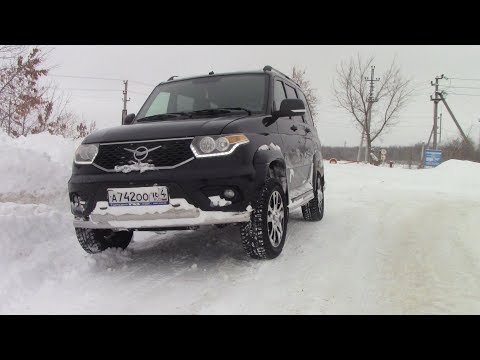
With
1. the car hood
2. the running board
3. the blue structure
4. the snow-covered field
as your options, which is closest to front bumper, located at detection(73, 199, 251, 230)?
the snow-covered field

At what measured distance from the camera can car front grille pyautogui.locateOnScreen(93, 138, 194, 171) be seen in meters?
3.52

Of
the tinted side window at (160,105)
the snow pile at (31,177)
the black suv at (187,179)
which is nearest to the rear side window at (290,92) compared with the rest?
the black suv at (187,179)

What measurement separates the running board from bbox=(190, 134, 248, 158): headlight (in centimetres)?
124

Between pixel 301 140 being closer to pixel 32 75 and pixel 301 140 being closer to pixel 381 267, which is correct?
pixel 381 267

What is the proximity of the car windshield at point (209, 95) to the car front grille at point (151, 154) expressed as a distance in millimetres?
957

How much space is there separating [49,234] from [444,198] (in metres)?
8.13

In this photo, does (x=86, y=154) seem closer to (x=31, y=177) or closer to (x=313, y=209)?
(x=313, y=209)

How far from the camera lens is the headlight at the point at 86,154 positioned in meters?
3.79

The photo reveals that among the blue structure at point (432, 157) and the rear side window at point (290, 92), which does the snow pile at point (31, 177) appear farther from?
the blue structure at point (432, 157)

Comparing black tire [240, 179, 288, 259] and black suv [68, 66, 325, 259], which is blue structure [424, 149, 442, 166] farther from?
black tire [240, 179, 288, 259]

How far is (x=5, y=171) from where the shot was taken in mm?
7148

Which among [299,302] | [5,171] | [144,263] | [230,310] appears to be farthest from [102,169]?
[5,171]

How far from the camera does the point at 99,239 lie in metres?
4.07

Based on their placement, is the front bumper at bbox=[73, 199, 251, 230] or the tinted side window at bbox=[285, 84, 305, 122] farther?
the tinted side window at bbox=[285, 84, 305, 122]
